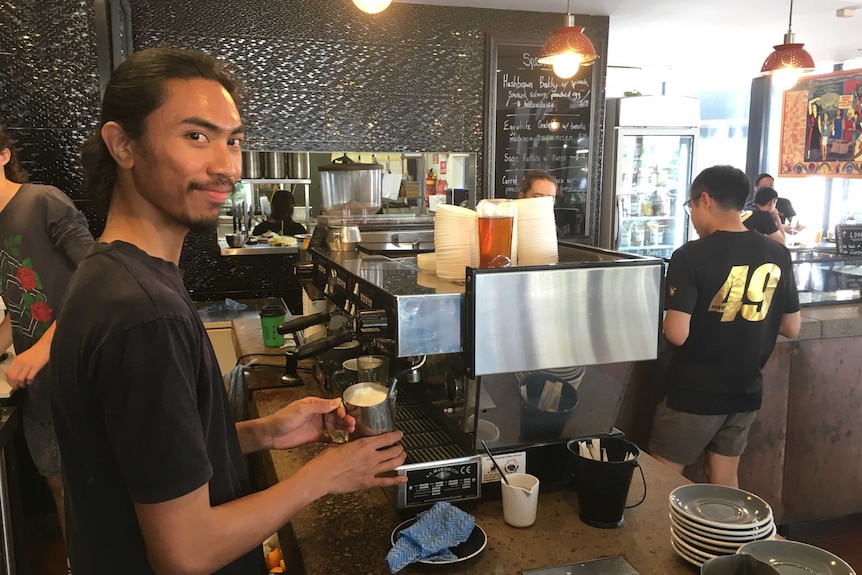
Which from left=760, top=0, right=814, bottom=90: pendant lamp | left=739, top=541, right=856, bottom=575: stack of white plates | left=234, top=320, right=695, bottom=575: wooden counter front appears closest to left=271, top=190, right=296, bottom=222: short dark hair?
left=760, top=0, right=814, bottom=90: pendant lamp

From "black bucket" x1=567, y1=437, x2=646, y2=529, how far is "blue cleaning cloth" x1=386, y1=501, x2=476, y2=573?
24 centimetres

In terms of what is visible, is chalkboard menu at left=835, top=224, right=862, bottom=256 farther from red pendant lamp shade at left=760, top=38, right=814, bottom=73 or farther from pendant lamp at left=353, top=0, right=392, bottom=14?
pendant lamp at left=353, top=0, right=392, bottom=14

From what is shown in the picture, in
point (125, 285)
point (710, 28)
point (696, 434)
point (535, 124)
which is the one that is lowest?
point (696, 434)

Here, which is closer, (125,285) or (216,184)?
(125,285)

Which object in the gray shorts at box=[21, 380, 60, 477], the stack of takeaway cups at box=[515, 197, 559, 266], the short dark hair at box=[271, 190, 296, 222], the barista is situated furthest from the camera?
the short dark hair at box=[271, 190, 296, 222]

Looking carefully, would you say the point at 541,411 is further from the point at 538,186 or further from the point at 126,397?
the point at 538,186

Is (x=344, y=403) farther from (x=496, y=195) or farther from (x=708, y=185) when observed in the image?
(x=496, y=195)

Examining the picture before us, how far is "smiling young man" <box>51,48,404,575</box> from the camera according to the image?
91cm

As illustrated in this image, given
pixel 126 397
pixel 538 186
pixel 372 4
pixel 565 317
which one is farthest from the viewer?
pixel 538 186

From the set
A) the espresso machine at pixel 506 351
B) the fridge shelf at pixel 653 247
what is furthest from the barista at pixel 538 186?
the fridge shelf at pixel 653 247

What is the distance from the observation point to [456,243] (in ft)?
4.78

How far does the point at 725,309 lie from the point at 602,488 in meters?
1.40

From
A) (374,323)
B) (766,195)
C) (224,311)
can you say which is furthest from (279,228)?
(766,195)

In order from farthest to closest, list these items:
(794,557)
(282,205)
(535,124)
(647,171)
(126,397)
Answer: (647,171) < (535,124) < (282,205) < (794,557) < (126,397)
